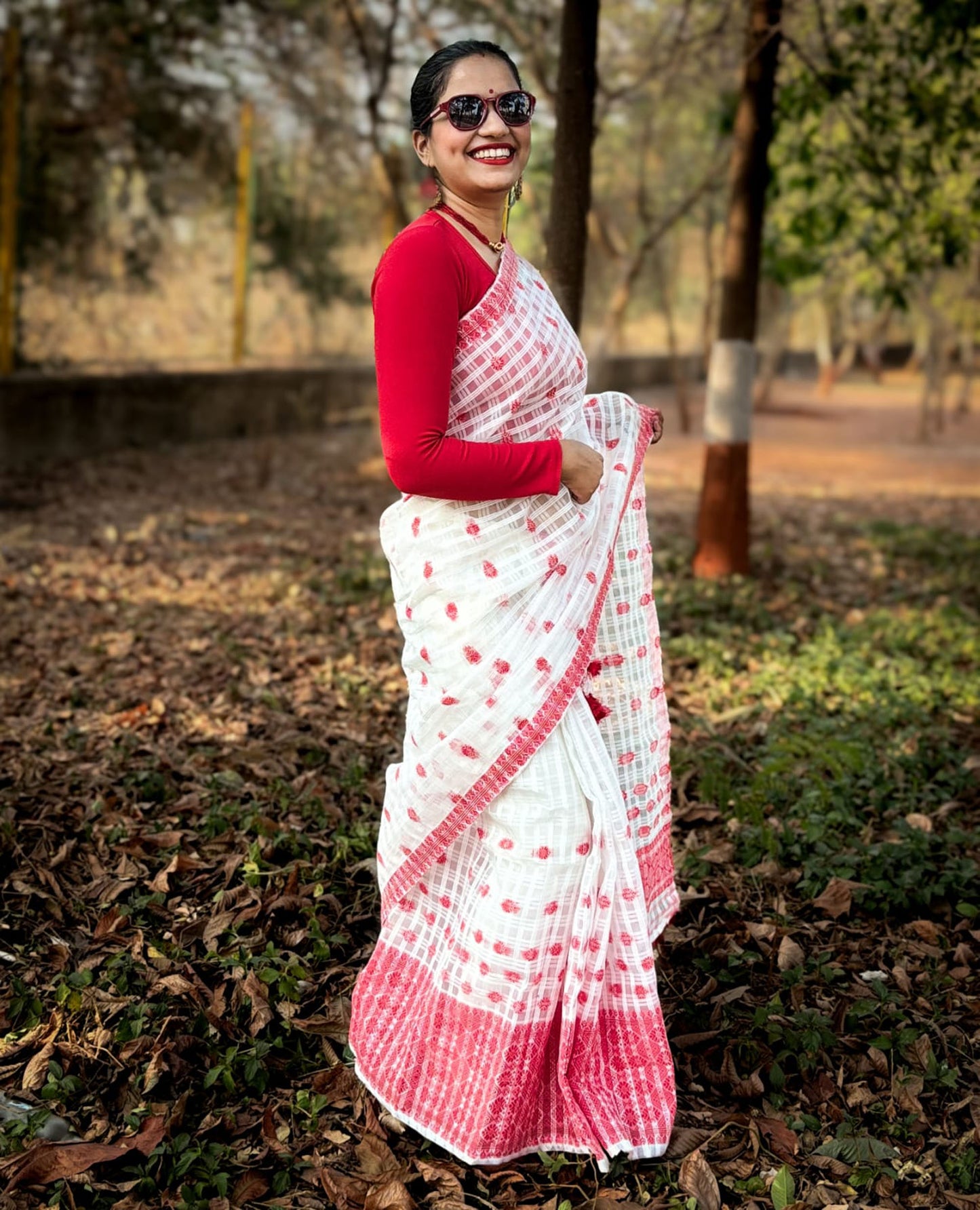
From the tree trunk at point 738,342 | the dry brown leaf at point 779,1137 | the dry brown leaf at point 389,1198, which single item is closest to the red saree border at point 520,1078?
the dry brown leaf at point 389,1198

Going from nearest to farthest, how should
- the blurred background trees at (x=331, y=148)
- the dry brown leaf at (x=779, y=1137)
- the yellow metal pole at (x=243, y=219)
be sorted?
the dry brown leaf at (x=779, y=1137) < the blurred background trees at (x=331, y=148) < the yellow metal pole at (x=243, y=219)

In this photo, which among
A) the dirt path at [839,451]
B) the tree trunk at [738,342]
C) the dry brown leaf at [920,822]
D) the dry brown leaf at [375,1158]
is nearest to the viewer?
the dry brown leaf at [375,1158]

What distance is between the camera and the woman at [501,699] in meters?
2.35

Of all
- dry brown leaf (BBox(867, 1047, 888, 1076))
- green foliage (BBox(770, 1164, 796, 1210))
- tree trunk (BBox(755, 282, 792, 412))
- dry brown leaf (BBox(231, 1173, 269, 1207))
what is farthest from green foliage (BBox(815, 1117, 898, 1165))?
tree trunk (BBox(755, 282, 792, 412))

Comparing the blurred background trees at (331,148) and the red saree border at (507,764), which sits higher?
the blurred background trees at (331,148)

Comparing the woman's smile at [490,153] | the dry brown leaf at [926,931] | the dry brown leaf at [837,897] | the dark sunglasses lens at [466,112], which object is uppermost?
the dark sunglasses lens at [466,112]

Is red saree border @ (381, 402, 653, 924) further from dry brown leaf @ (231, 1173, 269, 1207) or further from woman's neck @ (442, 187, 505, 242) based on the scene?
dry brown leaf @ (231, 1173, 269, 1207)

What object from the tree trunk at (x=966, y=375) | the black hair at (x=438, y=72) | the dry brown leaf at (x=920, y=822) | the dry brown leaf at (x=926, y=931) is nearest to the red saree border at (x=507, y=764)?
the black hair at (x=438, y=72)

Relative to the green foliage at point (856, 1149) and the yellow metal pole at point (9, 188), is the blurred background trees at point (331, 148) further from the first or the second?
the green foliage at point (856, 1149)

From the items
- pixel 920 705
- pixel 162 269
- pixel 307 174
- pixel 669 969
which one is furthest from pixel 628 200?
pixel 669 969

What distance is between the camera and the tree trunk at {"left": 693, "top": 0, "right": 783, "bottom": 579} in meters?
6.98

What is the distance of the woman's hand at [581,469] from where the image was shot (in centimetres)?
242

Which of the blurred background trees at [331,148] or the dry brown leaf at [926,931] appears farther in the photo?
the blurred background trees at [331,148]

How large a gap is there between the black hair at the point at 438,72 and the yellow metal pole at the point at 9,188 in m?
7.65
